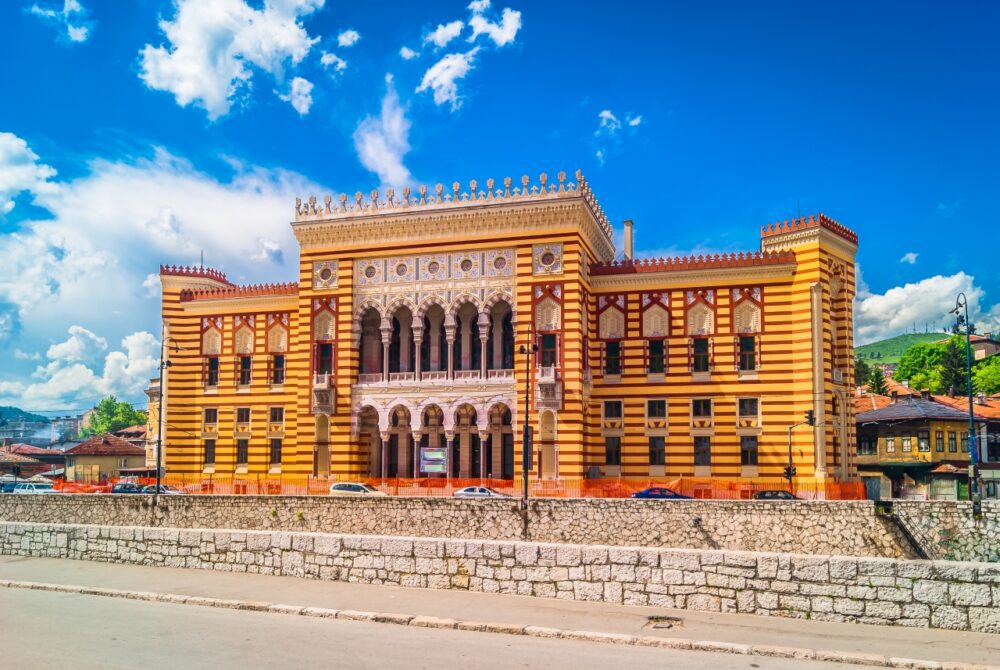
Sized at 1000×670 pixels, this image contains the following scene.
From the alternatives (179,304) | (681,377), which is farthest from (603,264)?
(179,304)

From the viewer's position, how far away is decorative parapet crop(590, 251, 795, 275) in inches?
1629

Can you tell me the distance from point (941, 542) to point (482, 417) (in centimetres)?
2068

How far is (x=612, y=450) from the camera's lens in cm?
4288

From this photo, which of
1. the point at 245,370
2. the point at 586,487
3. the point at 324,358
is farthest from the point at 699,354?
the point at 245,370

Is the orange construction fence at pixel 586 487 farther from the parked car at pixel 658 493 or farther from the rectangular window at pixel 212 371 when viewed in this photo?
the rectangular window at pixel 212 371

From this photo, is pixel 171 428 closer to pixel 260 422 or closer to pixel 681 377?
pixel 260 422

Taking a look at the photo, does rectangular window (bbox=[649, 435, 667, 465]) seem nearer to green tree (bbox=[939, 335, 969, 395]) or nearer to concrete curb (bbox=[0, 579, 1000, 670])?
concrete curb (bbox=[0, 579, 1000, 670])

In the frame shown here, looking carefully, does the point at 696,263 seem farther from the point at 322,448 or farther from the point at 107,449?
the point at 107,449

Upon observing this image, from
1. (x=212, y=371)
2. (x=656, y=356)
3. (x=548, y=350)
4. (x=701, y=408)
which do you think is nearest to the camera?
(x=548, y=350)

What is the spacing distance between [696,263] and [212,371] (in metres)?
26.9

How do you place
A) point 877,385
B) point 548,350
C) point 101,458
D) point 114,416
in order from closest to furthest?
point 548,350, point 101,458, point 877,385, point 114,416

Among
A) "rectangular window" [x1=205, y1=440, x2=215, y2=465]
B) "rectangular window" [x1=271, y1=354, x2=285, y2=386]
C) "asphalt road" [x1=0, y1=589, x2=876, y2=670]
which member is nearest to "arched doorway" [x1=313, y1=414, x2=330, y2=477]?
"rectangular window" [x1=271, y1=354, x2=285, y2=386]

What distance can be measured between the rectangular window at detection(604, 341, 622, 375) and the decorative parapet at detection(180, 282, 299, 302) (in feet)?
55.8

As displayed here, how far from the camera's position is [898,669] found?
11953mm
